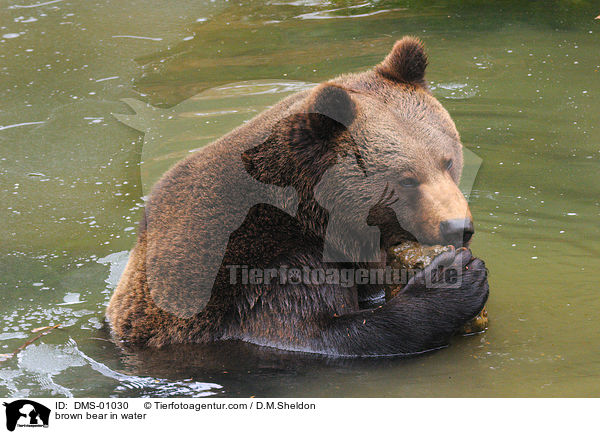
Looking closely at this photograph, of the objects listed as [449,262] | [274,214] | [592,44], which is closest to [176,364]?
[274,214]

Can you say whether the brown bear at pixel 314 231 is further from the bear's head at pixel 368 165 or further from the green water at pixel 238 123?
the green water at pixel 238 123

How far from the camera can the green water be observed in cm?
582

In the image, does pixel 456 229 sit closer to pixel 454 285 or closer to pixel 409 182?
pixel 409 182

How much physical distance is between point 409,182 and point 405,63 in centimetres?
118

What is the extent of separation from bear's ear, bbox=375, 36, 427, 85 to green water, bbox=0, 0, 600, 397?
6.80 ft

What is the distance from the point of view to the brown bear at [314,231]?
5.77 metres

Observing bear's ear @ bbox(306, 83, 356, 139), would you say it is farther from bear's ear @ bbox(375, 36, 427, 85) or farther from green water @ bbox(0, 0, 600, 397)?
green water @ bbox(0, 0, 600, 397)

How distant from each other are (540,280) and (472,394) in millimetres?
2171

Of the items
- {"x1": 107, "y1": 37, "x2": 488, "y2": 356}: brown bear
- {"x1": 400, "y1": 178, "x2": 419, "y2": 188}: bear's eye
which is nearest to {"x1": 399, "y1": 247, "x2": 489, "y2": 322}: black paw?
{"x1": 107, "y1": 37, "x2": 488, "y2": 356}: brown bear

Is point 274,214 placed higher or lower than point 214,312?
higher

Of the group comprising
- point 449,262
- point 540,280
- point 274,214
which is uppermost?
point 274,214

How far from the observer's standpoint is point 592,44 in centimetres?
1413

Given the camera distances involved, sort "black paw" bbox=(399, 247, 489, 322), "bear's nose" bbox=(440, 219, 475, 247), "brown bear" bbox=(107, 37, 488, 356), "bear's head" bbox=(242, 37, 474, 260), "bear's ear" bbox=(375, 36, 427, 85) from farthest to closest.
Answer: "bear's ear" bbox=(375, 36, 427, 85) → "black paw" bbox=(399, 247, 489, 322) → "brown bear" bbox=(107, 37, 488, 356) → "bear's head" bbox=(242, 37, 474, 260) → "bear's nose" bbox=(440, 219, 475, 247)
